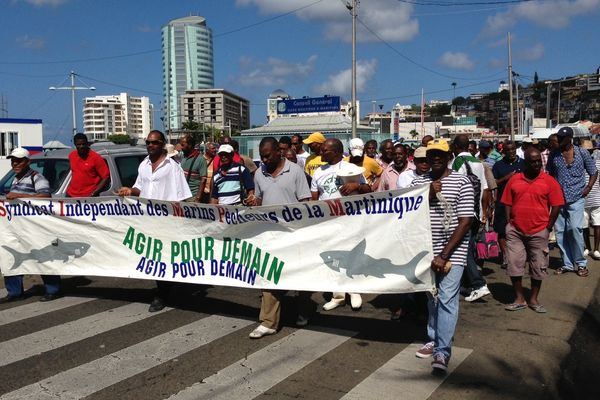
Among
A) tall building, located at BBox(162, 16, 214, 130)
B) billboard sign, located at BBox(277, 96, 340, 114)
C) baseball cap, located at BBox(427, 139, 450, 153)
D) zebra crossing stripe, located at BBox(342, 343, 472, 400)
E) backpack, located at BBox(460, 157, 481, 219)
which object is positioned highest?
tall building, located at BBox(162, 16, 214, 130)

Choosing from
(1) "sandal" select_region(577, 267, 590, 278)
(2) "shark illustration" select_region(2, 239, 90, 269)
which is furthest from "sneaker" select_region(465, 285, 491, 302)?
(2) "shark illustration" select_region(2, 239, 90, 269)

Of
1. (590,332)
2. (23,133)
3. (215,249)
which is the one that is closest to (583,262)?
(590,332)

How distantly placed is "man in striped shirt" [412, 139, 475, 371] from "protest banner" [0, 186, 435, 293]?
6.7 inches

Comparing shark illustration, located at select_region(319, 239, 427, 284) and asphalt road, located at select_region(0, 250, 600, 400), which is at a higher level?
shark illustration, located at select_region(319, 239, 427, 284)

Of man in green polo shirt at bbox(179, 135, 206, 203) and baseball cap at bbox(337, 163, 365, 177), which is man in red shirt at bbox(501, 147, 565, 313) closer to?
baseball cap at bbox(337, 163, 365, 177)

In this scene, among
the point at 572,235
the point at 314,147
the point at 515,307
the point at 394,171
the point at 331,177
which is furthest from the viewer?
the point at 314,147

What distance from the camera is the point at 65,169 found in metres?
8.23

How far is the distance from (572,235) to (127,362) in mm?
6138

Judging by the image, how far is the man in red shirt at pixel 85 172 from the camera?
7.27 metres

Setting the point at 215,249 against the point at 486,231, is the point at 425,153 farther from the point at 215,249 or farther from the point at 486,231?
the point at 486,231

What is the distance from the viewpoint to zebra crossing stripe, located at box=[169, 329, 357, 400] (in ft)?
13.6

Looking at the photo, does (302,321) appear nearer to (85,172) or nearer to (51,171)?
(85,172)

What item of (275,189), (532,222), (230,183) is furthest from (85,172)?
(532,222)

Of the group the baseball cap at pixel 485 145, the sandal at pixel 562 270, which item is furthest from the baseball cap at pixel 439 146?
the baseball cap at pixel 485 145
